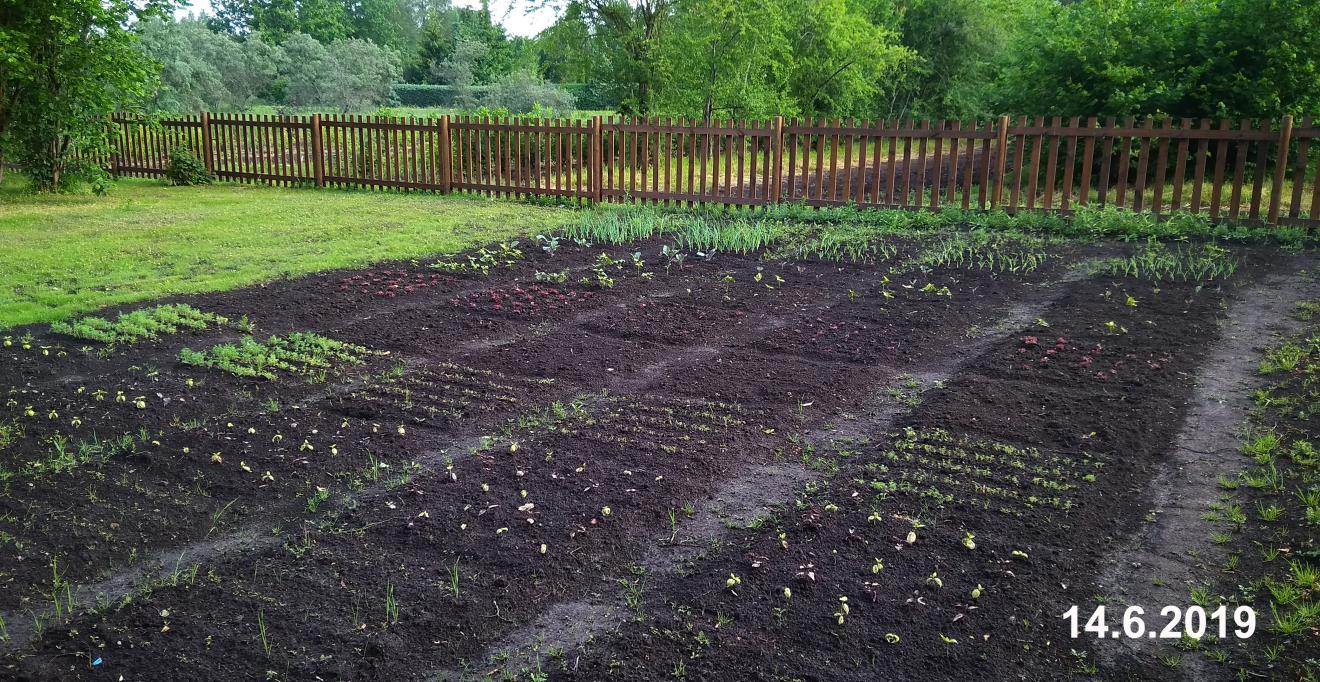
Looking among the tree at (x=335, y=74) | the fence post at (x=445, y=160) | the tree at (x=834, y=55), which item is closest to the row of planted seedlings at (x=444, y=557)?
the fence post at (x=445, y=160)

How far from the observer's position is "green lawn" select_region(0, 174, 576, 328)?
7739 mm

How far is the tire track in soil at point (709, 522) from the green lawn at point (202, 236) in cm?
478

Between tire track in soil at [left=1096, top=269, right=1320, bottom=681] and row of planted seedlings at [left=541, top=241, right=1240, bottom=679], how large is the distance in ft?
0.34

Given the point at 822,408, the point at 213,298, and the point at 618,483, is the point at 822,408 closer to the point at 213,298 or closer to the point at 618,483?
the point at 618,483

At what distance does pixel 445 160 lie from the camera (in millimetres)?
15242

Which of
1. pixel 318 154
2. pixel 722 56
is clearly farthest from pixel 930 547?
pixel 722 56

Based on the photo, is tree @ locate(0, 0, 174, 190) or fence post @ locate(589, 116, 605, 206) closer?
tree @ locate(0, 0, 174, 190)

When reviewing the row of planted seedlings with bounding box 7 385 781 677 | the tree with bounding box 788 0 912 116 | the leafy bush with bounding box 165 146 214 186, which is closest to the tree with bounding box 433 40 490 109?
the tree with bounding box 788 0 912 116

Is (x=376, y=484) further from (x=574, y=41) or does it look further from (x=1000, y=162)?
(x=574, y=41)

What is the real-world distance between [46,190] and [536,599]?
48.8 ft

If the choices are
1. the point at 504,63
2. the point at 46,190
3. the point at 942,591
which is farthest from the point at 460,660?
→ the point at 504,63

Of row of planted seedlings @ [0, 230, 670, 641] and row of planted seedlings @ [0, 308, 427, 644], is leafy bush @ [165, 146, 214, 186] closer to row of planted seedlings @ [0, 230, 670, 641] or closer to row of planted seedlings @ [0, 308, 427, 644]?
row of planted seedlings @ [0, 230, 670, 641]

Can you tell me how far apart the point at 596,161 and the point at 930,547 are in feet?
35.9

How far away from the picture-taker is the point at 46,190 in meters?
14.5
